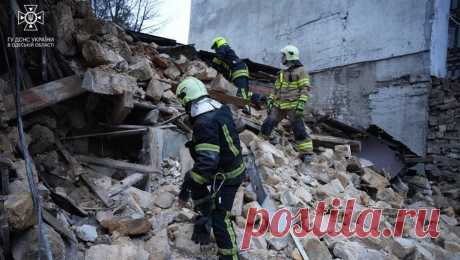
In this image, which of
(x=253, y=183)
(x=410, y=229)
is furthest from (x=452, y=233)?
(x=253, y=183)

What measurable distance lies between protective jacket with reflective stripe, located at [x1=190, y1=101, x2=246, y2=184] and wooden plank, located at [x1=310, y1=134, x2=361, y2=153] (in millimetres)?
3962

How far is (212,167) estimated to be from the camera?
3086mm

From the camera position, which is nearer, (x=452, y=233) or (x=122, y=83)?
(x=122, y=83)

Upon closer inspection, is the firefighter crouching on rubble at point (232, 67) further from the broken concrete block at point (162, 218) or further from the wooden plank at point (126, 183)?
the broken concrete block at point (162, 218)

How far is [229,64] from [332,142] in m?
2.54

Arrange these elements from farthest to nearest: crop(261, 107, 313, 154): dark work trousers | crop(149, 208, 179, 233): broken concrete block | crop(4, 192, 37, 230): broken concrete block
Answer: crop(261, 107, 313, 154): dark work trousers < crop(149, 208, 179, 233): broken concrete block < crop(4, 192, 37, 230): broken concrete block

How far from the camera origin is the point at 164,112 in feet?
16.9

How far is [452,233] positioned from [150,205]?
15.0 feet

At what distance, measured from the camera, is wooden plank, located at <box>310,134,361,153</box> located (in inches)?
279

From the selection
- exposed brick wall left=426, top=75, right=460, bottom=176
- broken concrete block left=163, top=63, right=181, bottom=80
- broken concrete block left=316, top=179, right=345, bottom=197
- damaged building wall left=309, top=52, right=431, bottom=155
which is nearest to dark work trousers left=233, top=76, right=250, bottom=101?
broken concrete block left=163, top=63, right=181, bottom=80

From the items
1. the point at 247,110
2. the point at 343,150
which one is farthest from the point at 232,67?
the point at 343,150

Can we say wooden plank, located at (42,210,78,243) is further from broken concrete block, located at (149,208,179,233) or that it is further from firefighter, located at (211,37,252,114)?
firefighter, located at (211,37,252,114)

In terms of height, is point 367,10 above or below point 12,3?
above

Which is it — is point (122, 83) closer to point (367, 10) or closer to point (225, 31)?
point (367, 10)
